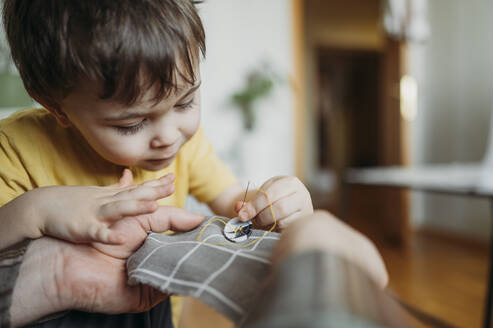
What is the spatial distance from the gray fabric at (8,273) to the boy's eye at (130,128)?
0.54 ft

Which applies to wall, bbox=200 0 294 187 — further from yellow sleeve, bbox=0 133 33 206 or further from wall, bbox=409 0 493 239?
yellow sleeve, bbox=0 133 33 206

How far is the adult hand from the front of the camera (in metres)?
0.32

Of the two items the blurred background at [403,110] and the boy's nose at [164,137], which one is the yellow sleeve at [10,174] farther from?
the blurred background at [403,110]

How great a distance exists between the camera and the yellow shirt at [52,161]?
1.54 ft

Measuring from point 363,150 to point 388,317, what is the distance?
25.1 ft

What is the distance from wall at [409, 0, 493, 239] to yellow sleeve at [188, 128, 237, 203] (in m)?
2.12

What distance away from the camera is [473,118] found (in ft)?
7.29

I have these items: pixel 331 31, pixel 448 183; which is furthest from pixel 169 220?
pixel 331 31

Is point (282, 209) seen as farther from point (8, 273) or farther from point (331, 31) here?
point (331, 31)

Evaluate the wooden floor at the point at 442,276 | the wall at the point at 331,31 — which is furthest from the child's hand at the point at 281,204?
the wall at the point at 331,31

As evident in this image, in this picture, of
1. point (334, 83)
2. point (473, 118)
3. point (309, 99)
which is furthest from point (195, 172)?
point (334, 83)

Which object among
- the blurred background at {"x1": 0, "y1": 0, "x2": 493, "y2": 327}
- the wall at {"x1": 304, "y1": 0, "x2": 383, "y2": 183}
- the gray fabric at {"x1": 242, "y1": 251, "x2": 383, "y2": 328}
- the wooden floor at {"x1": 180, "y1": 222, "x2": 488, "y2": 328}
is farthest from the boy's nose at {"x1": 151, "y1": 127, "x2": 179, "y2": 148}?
the wall at {"x1": 304, "y1": 0, "x2": 383, "y2": 183}

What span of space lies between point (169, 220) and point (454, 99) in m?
2.52

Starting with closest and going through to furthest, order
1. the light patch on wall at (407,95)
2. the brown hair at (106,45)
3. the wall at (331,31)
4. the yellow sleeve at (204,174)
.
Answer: the brown hair at (106,45), the yellow sleeve at (204,174), the light patch on wall at (407,95), the wall at (331,31)
